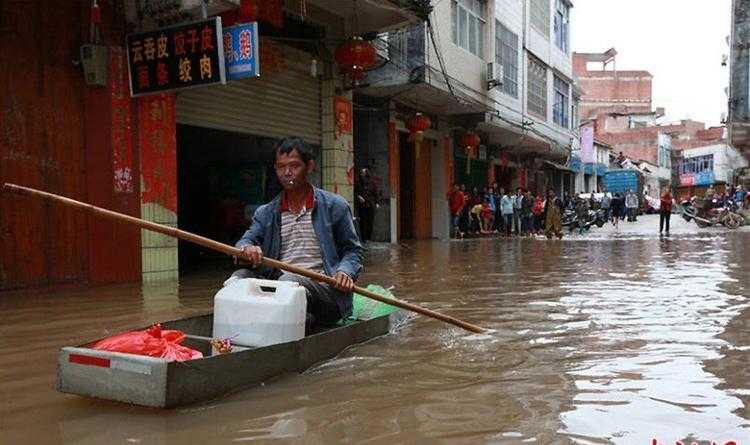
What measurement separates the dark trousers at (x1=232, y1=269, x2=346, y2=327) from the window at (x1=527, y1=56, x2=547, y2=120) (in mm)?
23578

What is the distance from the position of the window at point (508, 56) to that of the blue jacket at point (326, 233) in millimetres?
19323

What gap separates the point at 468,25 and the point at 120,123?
554 inches

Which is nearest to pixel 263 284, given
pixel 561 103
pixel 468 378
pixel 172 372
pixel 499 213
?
pixel 172 372

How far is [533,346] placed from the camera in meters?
4.97

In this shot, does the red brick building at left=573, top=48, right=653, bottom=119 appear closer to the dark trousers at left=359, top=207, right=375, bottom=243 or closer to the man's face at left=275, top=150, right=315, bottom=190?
the dark trousers at left=359, top=207, right=375, bottom=243

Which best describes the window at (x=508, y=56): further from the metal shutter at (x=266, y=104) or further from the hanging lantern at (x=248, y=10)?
the hanging lantern at (x=248, y=10)

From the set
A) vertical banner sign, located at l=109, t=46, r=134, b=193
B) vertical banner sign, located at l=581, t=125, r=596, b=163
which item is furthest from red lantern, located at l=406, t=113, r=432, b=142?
vertical banner sign, located at l=581, t=125, r=596, b=163

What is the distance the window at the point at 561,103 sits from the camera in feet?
102

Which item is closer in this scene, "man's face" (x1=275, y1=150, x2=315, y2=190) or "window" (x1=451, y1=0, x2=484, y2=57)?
"man's face" (x1=275, y1=150, x2=315, y2=190)

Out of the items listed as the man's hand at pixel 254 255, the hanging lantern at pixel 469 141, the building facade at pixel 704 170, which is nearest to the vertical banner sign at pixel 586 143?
the hanging lantern at pixel 469 141

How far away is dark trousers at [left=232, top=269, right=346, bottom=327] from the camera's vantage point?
460cm

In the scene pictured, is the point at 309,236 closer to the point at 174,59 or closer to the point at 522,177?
the point at 174,59

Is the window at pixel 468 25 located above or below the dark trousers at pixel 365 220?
above

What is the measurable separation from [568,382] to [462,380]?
607mm
